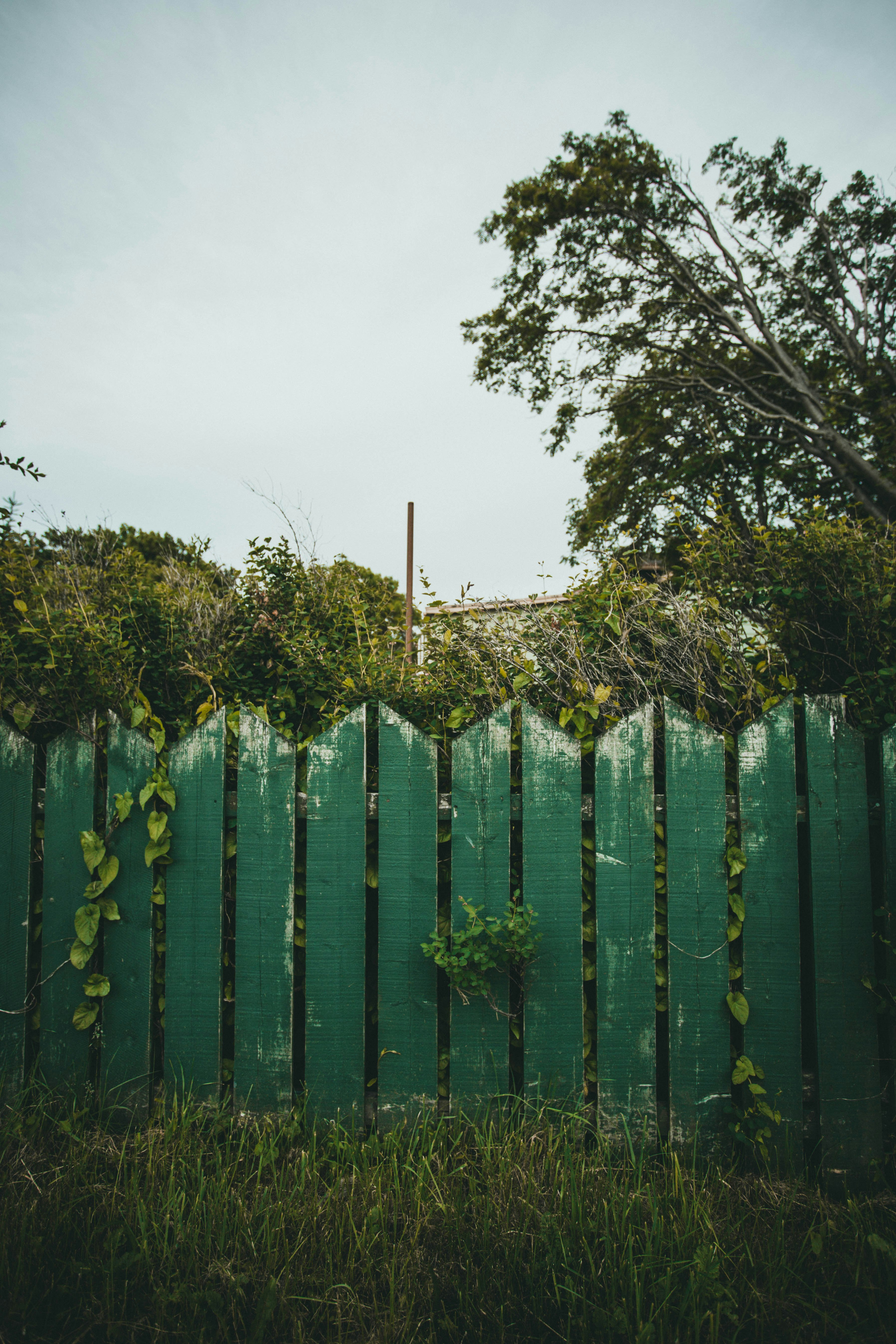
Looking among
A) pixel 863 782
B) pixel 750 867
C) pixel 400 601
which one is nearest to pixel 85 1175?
pixel 750 867

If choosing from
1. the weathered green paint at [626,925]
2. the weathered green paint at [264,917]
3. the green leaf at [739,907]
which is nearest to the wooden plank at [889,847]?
the green leaf at [739,907]

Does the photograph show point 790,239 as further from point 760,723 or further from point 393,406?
point 760,723

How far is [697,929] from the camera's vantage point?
2027 millimetres

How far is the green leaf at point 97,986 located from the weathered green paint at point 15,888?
11.3 inches

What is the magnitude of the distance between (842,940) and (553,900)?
3.30ft

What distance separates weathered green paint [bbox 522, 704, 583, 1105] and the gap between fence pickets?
4cm

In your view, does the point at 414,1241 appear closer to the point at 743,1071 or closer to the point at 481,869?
the point at 481,869

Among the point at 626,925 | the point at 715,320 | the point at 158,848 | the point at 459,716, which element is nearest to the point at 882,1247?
the point at 626,925

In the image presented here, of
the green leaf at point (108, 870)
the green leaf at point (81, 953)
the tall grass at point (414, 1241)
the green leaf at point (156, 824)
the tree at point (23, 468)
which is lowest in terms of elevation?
the tall grass at point (414, 1241)

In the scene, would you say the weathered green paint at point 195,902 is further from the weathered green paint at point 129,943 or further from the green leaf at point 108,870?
the green leaf at point 108,870

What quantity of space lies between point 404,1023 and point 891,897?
1750 mm

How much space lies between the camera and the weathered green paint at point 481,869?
2.03 meters

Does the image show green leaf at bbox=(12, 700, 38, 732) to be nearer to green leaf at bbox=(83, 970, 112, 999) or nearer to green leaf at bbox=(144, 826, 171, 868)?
green leaf at bbox=(144, 826, 171, 868)

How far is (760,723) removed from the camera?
2061 mm
